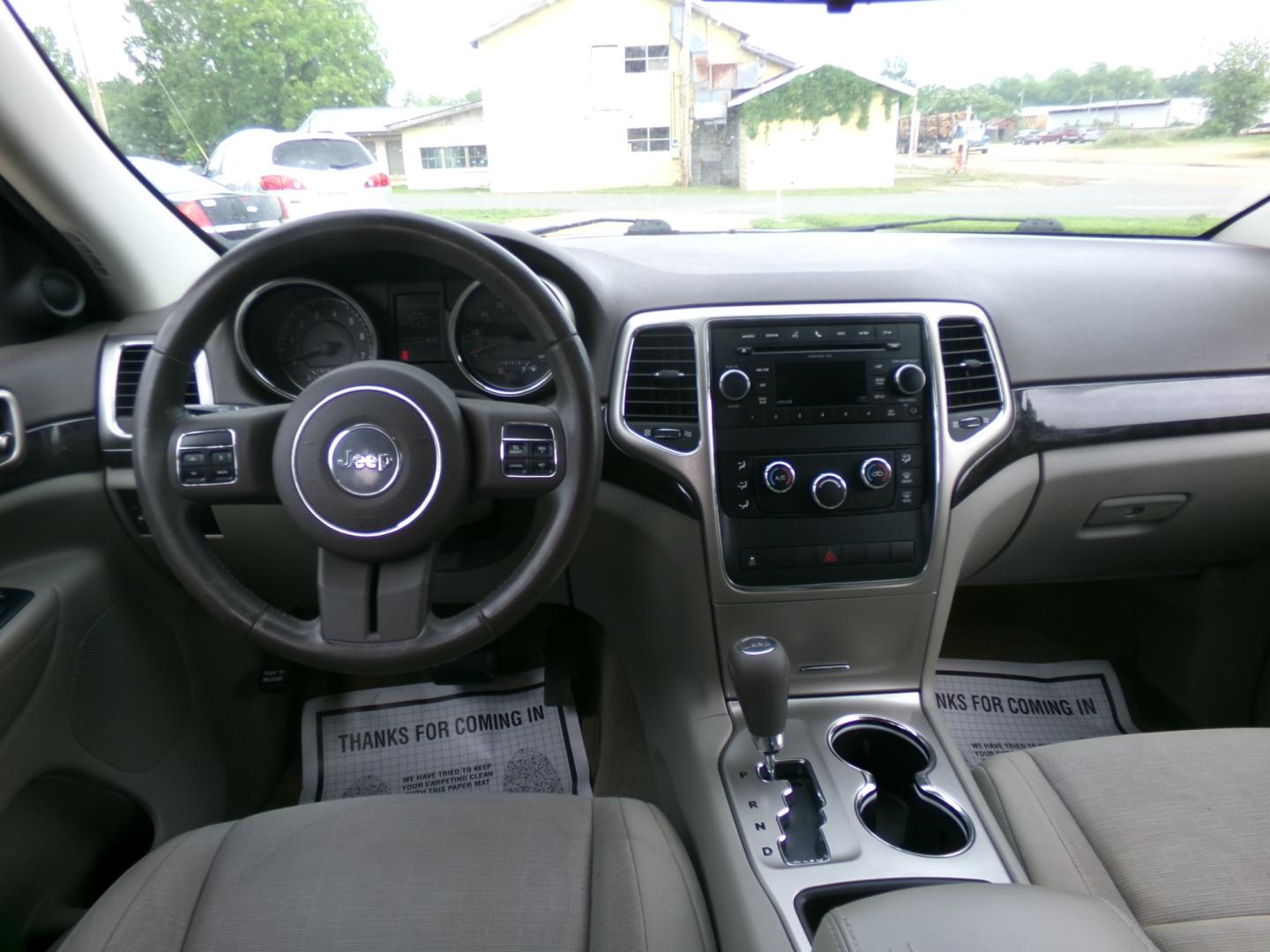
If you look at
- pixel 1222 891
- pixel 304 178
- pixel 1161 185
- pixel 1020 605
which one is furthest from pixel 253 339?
pixel 1020 605

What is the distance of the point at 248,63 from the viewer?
1556 mm

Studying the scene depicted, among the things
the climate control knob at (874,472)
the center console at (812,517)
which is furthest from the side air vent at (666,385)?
the climate control knob at (874,472)

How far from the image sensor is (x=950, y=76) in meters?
1.55

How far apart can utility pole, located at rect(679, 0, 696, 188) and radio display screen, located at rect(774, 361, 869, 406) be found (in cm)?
43

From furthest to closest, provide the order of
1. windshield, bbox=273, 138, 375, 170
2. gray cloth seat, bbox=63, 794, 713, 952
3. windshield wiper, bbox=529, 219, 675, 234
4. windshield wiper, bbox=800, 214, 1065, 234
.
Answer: windshield wiper, bbox=800, 214, 1065, 234, windshield wiper, bbox=529, 219, 675, 234, windshield, bbox=273, 138, 375, 170, gray cloth seat, bbox=63, 794, 713, 952

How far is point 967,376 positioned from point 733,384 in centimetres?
44

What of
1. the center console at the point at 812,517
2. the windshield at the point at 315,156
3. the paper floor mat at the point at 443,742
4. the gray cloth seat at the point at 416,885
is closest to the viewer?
the gray cloth seat at the point at 416,885

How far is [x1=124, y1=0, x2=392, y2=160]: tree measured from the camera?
153 centimetres

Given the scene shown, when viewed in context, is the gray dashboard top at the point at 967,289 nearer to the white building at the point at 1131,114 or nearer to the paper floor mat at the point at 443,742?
the white building at the point at 1131,114

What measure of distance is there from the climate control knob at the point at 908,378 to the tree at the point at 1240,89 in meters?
0.81

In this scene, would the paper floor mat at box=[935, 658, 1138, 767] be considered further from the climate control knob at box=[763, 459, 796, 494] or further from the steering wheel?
the steering wheel

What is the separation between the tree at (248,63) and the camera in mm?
1525

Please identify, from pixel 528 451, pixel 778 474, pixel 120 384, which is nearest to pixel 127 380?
pixel 120 384

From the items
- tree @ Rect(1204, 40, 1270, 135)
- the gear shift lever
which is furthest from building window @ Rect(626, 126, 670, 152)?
tree @ Rect(1204, 40, 1270, 135)
